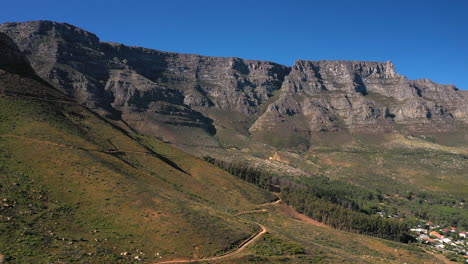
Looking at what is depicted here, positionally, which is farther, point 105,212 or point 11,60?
point 11,60

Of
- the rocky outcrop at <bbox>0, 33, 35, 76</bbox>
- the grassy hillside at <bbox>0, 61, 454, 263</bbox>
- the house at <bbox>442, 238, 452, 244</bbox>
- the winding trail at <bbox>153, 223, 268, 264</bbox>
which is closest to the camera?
the grassy hillside at <bbox>0, 61, 454, 263</bbox>

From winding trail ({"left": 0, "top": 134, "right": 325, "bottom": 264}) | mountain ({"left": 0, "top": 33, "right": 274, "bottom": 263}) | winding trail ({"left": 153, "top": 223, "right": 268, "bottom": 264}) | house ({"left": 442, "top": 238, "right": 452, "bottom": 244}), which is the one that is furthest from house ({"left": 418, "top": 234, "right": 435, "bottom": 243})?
winding trail ({"left": 153, "top": 223, "right": 268, "bottom": 264})

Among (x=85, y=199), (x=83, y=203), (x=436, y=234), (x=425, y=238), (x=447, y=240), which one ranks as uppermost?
(x=85, y=199)

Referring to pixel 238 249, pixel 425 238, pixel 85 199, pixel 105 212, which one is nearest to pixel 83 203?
pixel 85 199

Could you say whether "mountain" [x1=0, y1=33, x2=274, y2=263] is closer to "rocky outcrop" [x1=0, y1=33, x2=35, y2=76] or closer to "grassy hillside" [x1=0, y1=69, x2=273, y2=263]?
"grassy hillside" [x1=0, y1=69, x2=273, y2=263]

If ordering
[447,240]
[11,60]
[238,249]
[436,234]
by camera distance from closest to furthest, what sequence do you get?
[238,249]
[11,60]
[447,240]
[436,234]

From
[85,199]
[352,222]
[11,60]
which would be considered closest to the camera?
[85,199]

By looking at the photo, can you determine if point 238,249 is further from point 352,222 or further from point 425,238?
point 425,238

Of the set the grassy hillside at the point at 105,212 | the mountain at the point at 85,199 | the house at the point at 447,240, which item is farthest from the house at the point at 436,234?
the mountain at the point at 85,199

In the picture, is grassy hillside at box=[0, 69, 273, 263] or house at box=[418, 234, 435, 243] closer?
grassy hillside at box=[0, 69, 273, 263]

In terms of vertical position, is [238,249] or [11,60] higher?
[11,60]

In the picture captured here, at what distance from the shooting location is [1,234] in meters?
39.0

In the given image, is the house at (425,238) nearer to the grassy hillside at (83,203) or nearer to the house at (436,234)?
the house at (436,234)

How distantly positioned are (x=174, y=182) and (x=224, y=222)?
3826 cm
